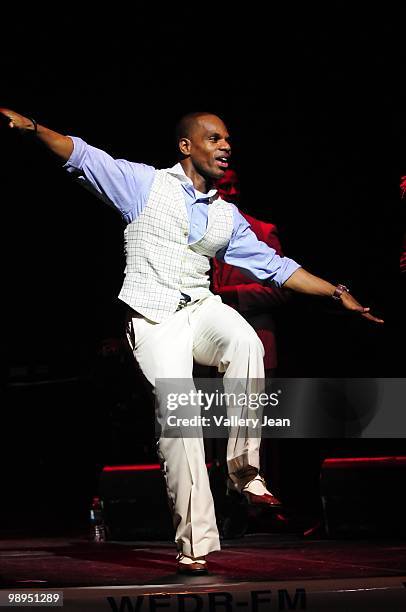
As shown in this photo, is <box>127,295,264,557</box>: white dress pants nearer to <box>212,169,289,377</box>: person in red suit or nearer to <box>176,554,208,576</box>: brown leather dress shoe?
<box>176,554,208,576</box>: brown leather dress shoe

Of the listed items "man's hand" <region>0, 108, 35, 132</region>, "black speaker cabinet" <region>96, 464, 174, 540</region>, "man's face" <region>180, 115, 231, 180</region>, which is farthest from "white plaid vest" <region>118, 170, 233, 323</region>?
"black speaker cabinet" <region>96, 464, 174, 540</region>

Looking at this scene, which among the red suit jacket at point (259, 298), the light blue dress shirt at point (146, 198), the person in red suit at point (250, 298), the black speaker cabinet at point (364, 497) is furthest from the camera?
the red suit jacket at point (259, 298)

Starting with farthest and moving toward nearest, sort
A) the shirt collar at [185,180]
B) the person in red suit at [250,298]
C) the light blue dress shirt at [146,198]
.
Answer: the person in red suit at [250,298]
the shirt collar at [185,180]
the light blue dress shirt at [146,198]

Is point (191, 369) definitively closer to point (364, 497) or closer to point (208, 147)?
point (208, 147)

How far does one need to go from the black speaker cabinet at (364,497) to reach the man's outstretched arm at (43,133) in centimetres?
205

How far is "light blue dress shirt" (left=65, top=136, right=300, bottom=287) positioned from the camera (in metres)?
3.46

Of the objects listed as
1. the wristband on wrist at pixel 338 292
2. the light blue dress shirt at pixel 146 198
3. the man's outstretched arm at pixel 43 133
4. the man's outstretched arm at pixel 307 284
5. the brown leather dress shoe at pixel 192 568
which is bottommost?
the brown leather dress shoe at pixel 192 568

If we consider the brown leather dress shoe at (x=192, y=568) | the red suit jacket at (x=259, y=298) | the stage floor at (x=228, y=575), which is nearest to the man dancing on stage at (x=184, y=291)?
the brown leather dress shoe at (x=192, y=568)

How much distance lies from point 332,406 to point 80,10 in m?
2.63

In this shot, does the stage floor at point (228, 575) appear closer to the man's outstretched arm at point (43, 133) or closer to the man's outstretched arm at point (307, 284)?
the man's outstretched arm at point (307, 284)

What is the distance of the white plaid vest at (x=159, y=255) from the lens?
3523mm

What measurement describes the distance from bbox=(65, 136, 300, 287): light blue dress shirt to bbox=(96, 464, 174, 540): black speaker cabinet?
1294mm

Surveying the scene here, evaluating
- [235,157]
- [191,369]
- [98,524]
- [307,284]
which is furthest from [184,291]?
[235,157]

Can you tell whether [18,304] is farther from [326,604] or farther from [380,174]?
[326,604]
